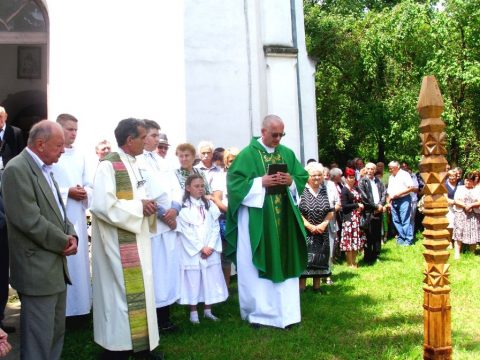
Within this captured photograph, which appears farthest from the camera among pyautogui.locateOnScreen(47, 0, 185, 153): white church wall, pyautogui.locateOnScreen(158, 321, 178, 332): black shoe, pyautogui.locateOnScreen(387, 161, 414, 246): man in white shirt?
pyautogui.locateOnScreen(387, 161, 414, 246): man in white shirt

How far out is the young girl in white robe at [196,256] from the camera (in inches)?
252

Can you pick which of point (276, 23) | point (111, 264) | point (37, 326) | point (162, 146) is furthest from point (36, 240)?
point (276, 23)

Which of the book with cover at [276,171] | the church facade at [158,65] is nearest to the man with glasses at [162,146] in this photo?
the book with cover at [276,171]

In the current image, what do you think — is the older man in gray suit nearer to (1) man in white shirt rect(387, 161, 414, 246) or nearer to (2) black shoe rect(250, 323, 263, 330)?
(2) black shoe rect(250, 323, 263, 330)

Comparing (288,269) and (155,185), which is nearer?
(155,185)

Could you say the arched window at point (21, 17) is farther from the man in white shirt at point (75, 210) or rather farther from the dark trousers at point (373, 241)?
the dark trousers at point (373, 241)

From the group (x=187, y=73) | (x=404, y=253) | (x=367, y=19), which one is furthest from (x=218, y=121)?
(x=367, y=19)

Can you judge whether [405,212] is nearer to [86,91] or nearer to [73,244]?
[86,91]

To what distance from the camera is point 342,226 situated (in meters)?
9.90

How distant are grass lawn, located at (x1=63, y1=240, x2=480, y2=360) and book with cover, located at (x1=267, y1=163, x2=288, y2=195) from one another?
1490mm

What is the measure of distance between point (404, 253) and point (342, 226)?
2.00m

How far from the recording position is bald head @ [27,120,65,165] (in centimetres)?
423

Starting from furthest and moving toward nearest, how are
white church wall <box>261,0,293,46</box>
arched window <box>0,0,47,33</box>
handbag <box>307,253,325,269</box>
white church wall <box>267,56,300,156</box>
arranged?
1. white church wall <box>261,0,293,46</box>
2. white church wall <box>267,56,300,156</box>
3. arched window <box>0,0,47,33</box>
4. handbag <box>307,253,325,269</box>

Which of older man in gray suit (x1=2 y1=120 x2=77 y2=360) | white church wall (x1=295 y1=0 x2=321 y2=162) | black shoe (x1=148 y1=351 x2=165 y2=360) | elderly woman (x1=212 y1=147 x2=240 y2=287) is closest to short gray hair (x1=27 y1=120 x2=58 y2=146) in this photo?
older man in gray suit (x1=2 y1=120 x2=77 y2=360)
